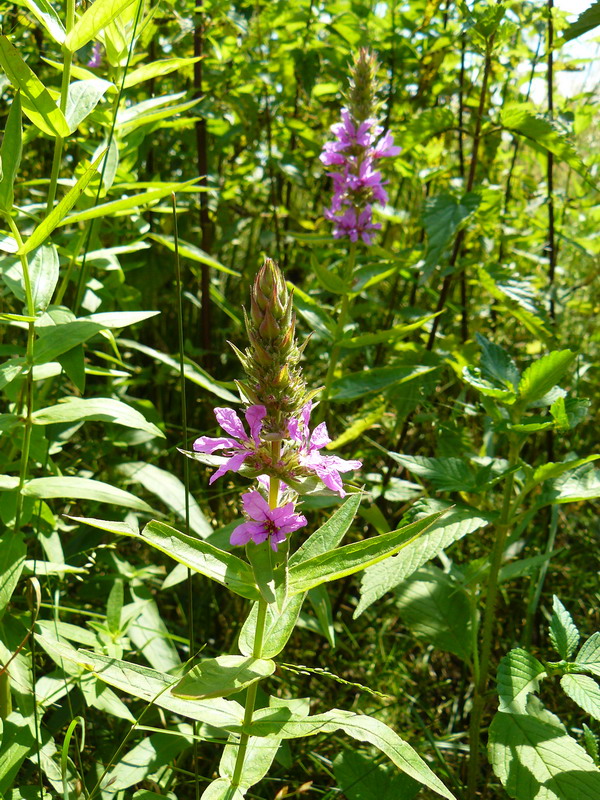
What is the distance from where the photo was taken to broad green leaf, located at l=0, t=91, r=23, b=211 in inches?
61.9

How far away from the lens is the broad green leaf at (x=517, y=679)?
1634 millimetres

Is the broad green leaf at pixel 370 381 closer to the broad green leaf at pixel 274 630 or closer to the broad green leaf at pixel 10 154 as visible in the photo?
the broad green leaf at pixel 274 630

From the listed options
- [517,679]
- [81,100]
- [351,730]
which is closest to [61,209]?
[81,100]

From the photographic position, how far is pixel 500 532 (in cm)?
204

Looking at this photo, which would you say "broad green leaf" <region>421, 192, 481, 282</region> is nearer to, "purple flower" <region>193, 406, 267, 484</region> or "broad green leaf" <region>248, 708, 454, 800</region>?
"purple flower" <region>193, 406, 267, 484</region>

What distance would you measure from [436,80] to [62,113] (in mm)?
2469

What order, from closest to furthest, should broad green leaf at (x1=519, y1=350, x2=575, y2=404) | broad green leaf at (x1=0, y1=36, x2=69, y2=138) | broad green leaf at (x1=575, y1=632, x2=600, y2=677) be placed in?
1. broad green leaf at (x1=0, y1=36, x2=69, y2=138)
2. broad green leaf at (x1=575, y1=632, x2=600, y2=677)
3. broad green leaf at (x1=519, y1=350, x2=575, y2=404)

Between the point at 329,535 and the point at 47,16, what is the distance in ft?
4.55

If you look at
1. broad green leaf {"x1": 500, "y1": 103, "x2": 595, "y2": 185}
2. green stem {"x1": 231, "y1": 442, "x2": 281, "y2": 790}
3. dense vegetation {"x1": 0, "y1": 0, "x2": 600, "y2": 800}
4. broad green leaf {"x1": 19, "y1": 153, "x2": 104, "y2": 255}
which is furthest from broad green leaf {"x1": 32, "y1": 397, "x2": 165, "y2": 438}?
broad green leaf {"x1": 500, "y1": 103, "x2": 595, "y2": 185}

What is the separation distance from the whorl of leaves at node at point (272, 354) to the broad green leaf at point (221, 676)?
1.42ft

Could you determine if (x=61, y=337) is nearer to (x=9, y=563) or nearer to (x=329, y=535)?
(x=9, y=563)

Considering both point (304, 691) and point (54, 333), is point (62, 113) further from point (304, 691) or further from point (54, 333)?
point (304, 691)

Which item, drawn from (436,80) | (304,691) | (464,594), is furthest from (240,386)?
(436,80)

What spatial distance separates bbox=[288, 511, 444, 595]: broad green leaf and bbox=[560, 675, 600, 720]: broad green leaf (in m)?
0.61
